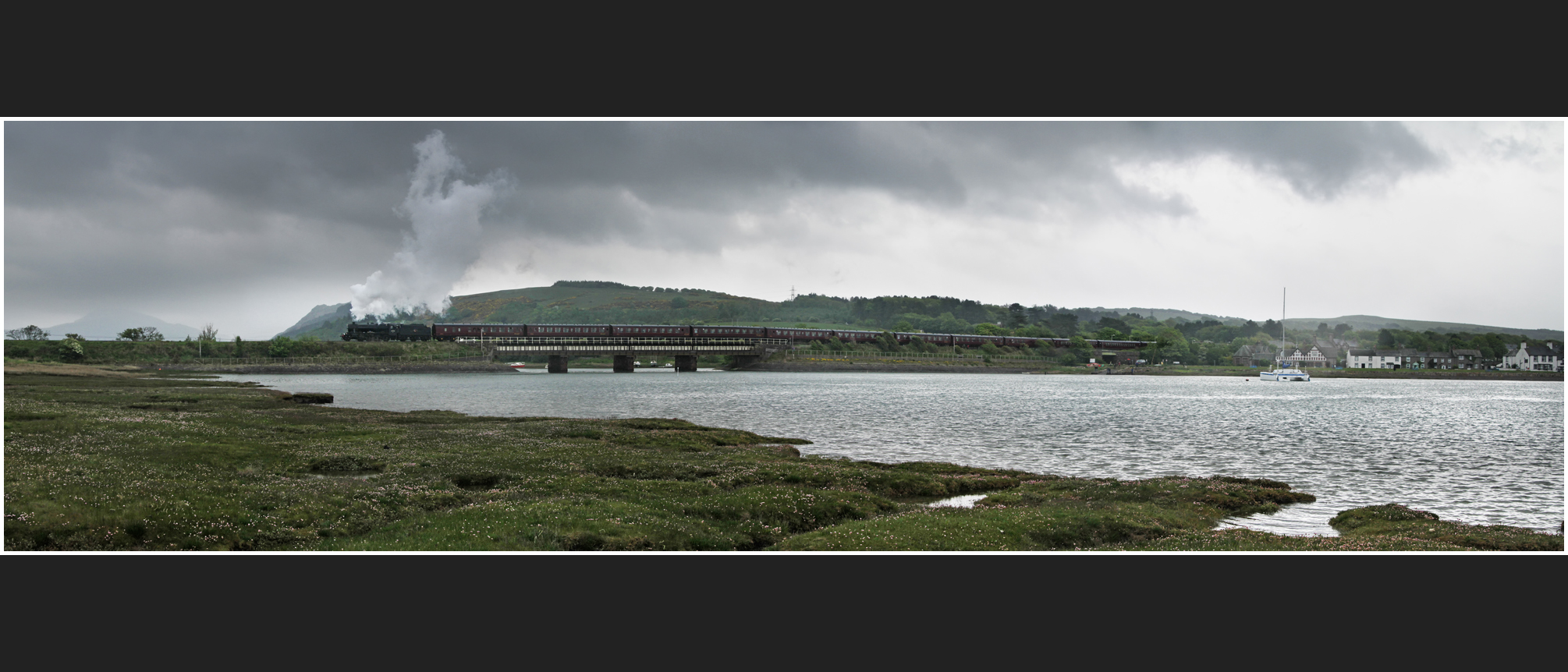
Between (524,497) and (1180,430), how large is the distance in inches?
1992

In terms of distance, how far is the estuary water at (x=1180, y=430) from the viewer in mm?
31453

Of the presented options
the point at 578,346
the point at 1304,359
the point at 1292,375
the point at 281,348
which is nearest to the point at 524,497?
the point at 578,346

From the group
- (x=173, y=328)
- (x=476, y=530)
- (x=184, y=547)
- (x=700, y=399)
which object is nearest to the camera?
(x=184, y=547)

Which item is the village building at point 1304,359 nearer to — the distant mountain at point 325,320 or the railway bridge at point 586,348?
the railway bridge at point 586,348

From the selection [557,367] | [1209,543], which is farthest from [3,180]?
[557,367]

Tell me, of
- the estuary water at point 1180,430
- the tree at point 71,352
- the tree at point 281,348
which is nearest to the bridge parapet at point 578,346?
the tree at point 281,348

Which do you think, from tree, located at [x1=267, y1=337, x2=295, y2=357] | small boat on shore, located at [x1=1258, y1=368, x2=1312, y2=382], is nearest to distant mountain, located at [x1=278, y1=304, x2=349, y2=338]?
tree, located at [x1=267, y1=337, x2=295, y2=357]

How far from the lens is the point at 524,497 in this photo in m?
22.7

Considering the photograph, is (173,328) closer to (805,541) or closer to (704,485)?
(704,485)

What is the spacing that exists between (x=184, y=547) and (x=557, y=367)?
558 ft

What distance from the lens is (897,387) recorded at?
12581 cm

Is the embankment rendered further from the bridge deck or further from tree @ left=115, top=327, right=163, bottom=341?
tree @ left=115, top=327, right=163, bottom=341

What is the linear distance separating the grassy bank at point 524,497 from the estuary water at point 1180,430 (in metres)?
5.07

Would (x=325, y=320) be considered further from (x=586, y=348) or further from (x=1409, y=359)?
(x=1409, y=359)
